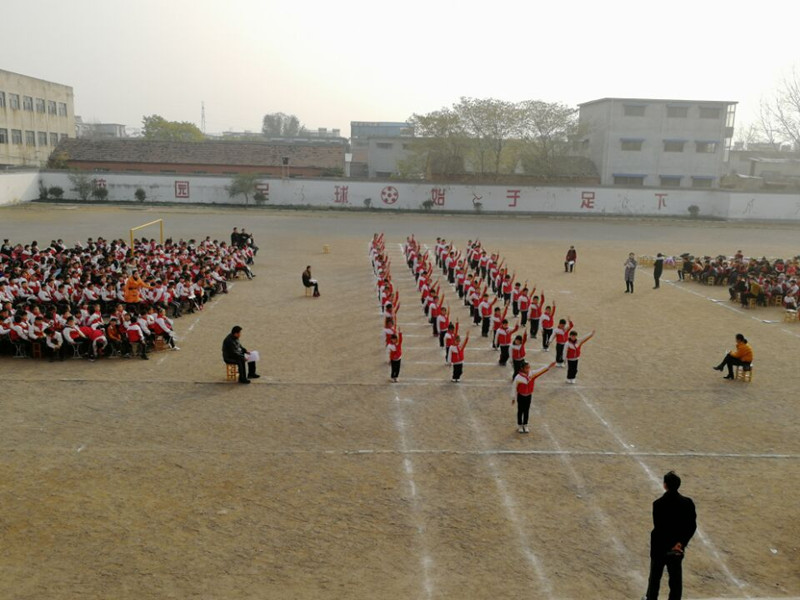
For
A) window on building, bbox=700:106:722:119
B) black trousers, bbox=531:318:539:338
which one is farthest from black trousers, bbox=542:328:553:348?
window on building, bbox=700:106:722:119

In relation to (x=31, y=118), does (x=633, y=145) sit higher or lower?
lower

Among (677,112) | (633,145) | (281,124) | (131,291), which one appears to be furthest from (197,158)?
(281,124)

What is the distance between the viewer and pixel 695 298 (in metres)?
21.9

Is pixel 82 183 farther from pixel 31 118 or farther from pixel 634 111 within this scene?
pixel 634 111

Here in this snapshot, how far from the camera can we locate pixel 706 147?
5362 cm

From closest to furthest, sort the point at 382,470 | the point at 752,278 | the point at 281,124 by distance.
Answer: the point at 382,470, the point at 752,278, the point at 281,124

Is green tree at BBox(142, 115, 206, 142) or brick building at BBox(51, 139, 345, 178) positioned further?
green tree at BBox(142, 115, 206, 142)

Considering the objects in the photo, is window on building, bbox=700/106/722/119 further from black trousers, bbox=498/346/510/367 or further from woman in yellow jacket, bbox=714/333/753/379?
black trousers, bbox=498/346/510/367

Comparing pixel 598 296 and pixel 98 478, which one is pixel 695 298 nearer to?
pixel 598 296

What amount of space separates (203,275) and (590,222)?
34016 mm

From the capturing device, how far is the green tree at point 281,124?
168 m

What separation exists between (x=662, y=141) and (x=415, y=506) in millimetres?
52115

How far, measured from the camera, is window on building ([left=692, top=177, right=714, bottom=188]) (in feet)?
177

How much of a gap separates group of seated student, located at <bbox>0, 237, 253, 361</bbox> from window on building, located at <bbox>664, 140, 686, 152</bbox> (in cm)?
4030
